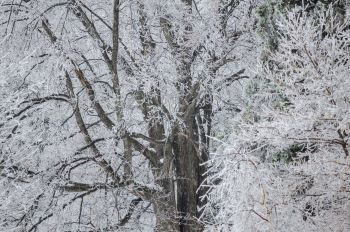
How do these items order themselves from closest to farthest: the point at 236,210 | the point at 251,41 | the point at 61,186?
the point at 236,210, the point at 61,186, the point at 251,41

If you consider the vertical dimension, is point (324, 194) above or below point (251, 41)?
below

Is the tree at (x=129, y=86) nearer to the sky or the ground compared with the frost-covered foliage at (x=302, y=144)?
nearer to the sky

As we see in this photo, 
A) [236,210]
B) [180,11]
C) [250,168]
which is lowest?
[236,210]

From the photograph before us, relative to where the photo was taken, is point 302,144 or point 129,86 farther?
point 129,86

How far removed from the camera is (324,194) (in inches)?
223

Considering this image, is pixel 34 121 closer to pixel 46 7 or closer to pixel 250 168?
pixel 46 7

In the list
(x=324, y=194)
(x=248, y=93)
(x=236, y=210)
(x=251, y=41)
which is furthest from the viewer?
(x=251, y=41)

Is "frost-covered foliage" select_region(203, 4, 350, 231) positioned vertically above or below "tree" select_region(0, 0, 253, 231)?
below

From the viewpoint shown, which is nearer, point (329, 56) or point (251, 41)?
point (329, 56)

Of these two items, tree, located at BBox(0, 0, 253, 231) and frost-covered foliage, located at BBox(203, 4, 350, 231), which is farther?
tree, located at BBox(0, 0, 253, 231)

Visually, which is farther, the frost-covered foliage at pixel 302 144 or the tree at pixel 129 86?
the tree at pixel 129 86

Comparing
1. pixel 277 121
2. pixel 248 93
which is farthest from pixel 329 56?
pixel 248 93

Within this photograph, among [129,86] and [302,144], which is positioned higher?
[129,86]

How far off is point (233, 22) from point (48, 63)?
351cm
